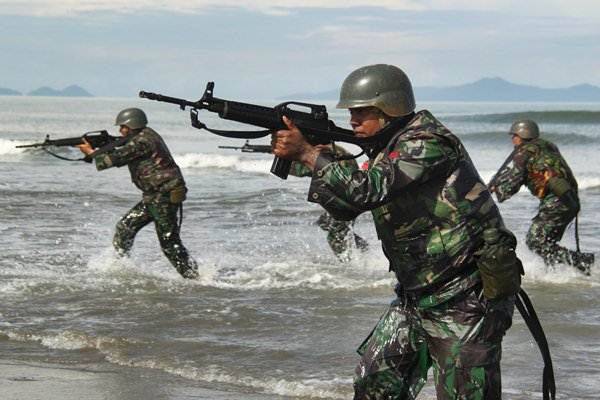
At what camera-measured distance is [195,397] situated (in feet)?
19.8

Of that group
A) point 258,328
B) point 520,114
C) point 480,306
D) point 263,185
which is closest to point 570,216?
point 258,328

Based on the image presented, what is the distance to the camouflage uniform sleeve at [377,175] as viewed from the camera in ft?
12.3

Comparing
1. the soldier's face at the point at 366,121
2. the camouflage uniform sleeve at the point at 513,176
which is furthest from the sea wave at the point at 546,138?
the soldier's face at the point at 366,121

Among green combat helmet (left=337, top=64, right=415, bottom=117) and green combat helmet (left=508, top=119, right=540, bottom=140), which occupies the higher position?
green combat helmet (left=337, top=64, right=415, bottom=117)

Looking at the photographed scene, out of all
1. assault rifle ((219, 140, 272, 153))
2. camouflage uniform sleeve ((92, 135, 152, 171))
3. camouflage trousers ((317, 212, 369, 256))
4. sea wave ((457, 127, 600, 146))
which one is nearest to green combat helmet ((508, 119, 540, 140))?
camouflage trousers ((317, 212, 369, 256))

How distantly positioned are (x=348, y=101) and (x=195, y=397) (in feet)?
8.51

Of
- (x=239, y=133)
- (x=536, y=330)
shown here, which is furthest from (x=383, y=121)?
(x=536, y=330)

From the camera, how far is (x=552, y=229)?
10.7m

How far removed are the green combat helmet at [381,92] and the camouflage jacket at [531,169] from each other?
633cm

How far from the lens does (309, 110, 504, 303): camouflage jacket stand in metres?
3.80

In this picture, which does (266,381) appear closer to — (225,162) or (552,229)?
(552,229)

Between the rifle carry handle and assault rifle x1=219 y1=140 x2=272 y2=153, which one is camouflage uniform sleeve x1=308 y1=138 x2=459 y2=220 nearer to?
the rifle carry handle

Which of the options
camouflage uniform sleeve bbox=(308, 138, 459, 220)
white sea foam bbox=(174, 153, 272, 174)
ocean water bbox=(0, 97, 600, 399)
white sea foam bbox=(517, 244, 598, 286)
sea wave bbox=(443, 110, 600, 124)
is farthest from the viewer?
sea wave bbox=(443, 110, 600, 124)

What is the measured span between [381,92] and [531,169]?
22.2ft
